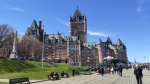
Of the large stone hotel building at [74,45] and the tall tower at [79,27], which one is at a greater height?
the tall tower at [79,27]

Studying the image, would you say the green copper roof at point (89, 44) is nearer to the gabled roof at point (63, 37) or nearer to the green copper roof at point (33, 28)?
the gabled roof at point (63, 37)

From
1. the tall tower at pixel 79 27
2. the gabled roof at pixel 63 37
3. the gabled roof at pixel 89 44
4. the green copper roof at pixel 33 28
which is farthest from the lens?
the gabled roof at pixel 89 44

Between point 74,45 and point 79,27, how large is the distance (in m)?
16.6

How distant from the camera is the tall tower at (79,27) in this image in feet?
572

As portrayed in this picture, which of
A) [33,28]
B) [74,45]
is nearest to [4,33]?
[33,28]

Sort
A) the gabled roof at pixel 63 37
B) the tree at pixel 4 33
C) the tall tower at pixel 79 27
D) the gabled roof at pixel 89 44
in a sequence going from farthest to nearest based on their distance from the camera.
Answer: the gabled roof at pixel 89 44, the tall tower at pixel 79 27, the gabled roof at pixel 63 37, the tree at pixel 4 33

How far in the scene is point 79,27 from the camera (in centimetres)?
17575

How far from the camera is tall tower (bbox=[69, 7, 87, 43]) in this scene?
174212mm

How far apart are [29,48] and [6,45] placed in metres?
15.3

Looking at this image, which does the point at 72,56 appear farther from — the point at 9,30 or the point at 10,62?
the point at 10,62

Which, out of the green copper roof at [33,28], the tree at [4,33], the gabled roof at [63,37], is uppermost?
the green copper roof at [33,28]

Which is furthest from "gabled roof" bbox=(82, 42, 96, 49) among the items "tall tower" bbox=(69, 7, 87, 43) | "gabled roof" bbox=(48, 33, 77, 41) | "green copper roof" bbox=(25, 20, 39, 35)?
"green copper roof" bbox=(25, 20, 39, 35)

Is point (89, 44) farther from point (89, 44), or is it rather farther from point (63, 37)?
point (63, 37)

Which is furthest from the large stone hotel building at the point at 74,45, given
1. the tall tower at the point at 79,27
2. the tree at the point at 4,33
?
the tree at the point at 4,33
